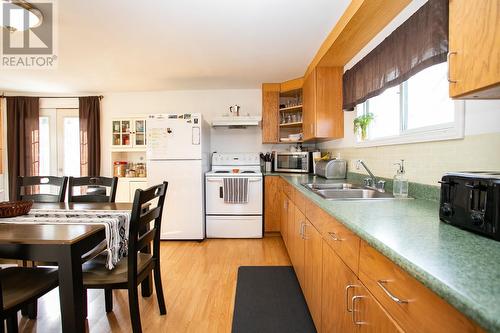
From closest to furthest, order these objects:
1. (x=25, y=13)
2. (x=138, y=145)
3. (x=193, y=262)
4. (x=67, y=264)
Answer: (x=67, y=264) < (x=25, y=13) < (x=193, y=262) < (x=138, y=145)

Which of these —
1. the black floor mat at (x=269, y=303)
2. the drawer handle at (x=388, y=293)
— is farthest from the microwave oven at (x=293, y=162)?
the drawer handle at (x=388, y=293)

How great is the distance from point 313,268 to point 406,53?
1505mm

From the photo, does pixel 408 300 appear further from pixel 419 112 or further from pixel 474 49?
pixel 419 112

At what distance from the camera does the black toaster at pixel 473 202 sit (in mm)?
720

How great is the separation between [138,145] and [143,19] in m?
2.23

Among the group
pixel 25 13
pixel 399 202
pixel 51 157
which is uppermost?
pixel 25 13

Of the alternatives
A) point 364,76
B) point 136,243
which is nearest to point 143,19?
point 136,243

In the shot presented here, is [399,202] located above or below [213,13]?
below

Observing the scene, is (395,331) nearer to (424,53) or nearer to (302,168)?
(424,53)

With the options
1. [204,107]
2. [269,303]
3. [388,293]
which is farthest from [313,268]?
[204,107]

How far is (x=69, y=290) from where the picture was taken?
1083mm

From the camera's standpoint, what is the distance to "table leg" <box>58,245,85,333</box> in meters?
1.08

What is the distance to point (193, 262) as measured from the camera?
258cm

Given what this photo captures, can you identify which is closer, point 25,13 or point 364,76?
point 25,13
